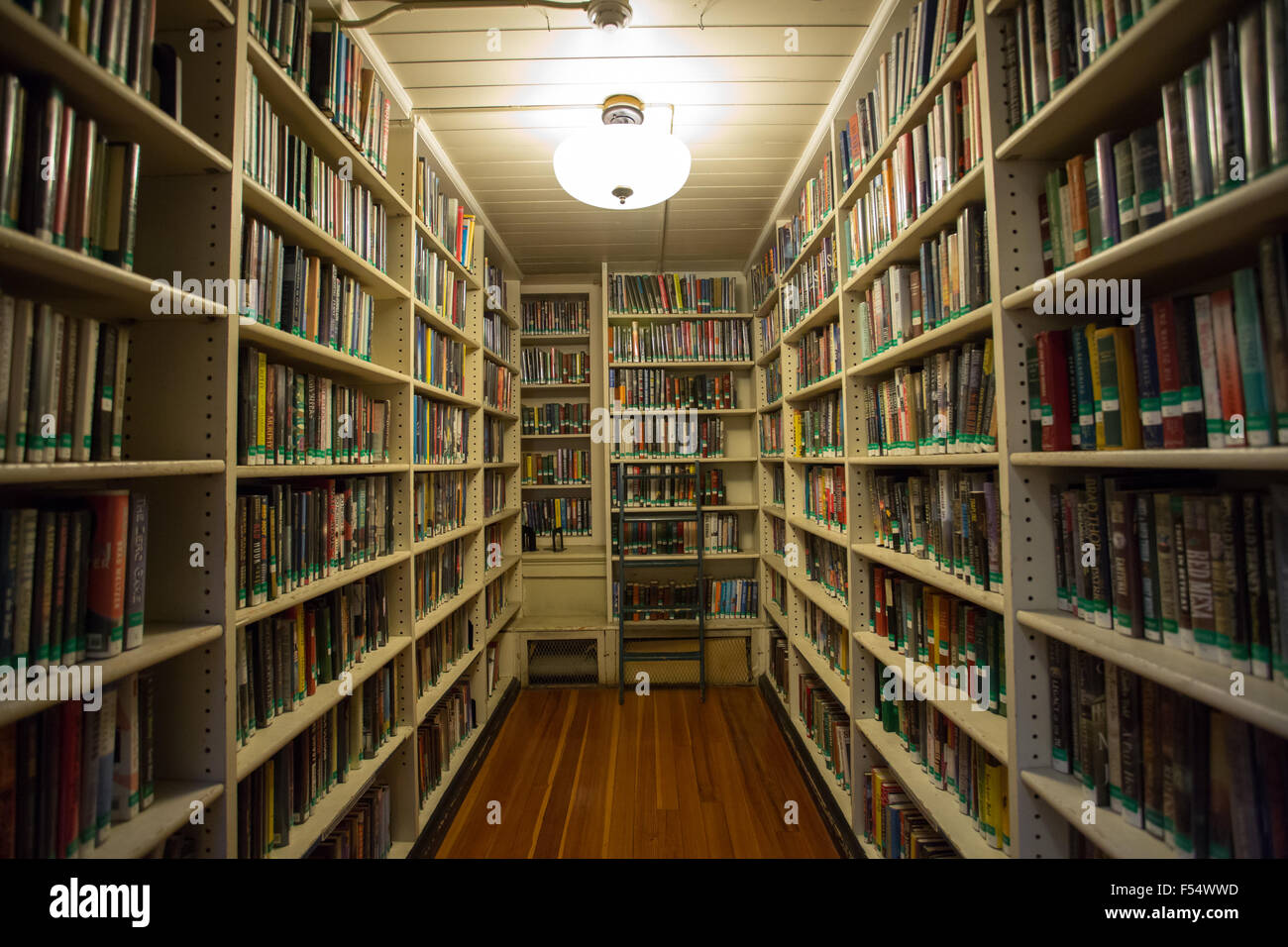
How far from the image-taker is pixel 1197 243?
0.81 meters

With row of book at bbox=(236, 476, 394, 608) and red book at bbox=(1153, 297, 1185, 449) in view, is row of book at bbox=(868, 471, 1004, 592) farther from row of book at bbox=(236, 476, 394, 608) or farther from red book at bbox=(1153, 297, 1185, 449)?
row of book at bbox=(236, 476, 394, 608)

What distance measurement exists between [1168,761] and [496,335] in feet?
10.9

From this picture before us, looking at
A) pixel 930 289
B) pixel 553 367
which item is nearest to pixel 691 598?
pixel 553 367

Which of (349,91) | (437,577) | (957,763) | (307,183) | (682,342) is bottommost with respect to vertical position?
(957,763)

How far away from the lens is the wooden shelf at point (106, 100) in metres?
0.74

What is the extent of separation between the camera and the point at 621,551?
3.26 metres

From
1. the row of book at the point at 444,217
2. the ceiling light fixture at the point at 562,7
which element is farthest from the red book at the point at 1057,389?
the row of book at the point at 444,217

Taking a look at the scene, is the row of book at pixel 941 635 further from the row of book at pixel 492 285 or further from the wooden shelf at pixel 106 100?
the row of book at pixel 492 285

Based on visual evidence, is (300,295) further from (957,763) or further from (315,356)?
(957,763)

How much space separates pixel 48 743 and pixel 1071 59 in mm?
2078

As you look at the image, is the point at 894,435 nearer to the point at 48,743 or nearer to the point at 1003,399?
the point at 1003,399

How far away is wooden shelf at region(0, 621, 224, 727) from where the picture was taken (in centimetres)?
69

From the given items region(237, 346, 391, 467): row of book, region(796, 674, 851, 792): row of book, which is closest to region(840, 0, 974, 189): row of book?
region(237, 346, 391, 467): row of book
